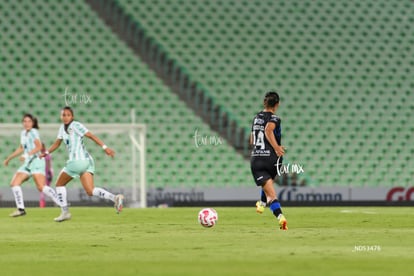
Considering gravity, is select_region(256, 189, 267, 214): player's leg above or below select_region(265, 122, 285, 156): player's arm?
below

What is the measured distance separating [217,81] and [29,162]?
39.6 ft

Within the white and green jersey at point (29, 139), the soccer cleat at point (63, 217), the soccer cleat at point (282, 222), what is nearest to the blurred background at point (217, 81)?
the white and green jersey at point (29, 139)

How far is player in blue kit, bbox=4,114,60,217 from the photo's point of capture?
777 inches

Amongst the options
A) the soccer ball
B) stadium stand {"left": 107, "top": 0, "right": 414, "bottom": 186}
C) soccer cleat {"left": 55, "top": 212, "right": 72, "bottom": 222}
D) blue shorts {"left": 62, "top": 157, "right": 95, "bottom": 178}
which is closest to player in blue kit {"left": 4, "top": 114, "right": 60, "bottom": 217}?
soccer cleat {"left": 55, "top": 212, "right": 72, "bottom": 222}

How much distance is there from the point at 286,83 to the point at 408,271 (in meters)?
23.1

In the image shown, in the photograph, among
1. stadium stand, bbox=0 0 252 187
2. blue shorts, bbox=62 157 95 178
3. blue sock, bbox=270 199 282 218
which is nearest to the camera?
blue sock, bbox=270 199 282 218

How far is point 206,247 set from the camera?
38.1ft

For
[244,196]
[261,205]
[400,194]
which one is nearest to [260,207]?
[261,205]

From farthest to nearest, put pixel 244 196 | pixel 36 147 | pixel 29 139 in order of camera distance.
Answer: pixel 244 196 < pixel 29 139 < pixel 36 147

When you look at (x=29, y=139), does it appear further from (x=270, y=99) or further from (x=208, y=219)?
(x=270, y=99)

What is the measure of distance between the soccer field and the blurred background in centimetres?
1045

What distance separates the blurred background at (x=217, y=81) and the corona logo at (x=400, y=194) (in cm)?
133

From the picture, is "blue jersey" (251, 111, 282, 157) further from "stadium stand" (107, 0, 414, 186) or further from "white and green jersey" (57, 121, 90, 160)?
"stadium stand" (107, 0, 414, 186)

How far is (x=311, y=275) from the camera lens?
8648mm
